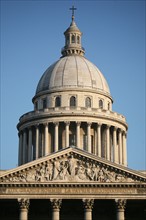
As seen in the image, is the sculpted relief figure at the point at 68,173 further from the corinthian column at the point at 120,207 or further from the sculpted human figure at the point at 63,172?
the corinthian column at the point at 120,207

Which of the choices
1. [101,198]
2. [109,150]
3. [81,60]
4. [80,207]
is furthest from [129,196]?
[81,60]

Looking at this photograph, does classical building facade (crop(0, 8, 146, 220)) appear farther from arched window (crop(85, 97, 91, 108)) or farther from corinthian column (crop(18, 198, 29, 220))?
arched window (crop(85, 97, 91, 108))

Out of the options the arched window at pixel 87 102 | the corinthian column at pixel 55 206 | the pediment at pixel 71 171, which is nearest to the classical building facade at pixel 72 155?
the pediment at pixel 71 171

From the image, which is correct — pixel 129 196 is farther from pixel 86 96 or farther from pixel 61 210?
pixel 86 96

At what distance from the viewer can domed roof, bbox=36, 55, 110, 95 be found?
96250 millimetres

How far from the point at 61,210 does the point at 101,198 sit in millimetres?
8342

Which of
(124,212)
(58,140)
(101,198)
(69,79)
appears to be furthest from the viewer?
(69,79)

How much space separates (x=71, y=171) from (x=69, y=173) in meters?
0.31

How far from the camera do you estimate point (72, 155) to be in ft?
224

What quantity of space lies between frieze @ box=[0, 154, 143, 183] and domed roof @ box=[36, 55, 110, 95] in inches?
1137

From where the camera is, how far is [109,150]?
90812 millimetres

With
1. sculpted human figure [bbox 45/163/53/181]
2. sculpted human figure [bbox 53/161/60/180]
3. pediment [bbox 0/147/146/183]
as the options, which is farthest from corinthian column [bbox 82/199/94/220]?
sculpted human figure [bbox 45/163/53/181]

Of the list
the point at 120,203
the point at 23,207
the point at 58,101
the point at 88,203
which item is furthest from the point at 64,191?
the point at 58,101

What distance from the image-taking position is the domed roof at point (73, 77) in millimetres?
96250
